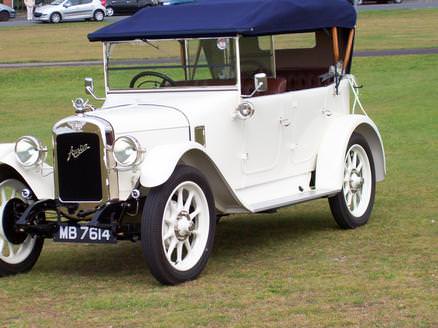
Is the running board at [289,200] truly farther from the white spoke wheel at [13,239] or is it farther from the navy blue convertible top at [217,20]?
the white spoke wheel at [13,239]

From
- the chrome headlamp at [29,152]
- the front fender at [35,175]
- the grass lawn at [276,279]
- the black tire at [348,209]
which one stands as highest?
the chrome headlamp at [29,152]

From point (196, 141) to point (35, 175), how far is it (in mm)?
1249

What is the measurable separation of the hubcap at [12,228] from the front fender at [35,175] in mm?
153

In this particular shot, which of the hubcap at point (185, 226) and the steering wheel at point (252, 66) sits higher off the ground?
the steering wheel at point (252, 66)

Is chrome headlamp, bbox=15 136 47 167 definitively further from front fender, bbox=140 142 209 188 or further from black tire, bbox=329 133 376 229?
black tire, bbox=329 133 376 229

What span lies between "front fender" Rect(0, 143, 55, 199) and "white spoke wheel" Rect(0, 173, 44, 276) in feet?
0.46

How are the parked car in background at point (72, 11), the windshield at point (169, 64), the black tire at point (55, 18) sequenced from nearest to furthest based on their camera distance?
the windshield at point (169, 64)
the parked car in background at point (72, 11)
the black tire at point (55, 18)

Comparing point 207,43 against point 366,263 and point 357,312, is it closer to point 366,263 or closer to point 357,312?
point 366,263

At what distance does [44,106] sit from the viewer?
22203 millimetres

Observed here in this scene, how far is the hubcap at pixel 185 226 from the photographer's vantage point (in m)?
7.28

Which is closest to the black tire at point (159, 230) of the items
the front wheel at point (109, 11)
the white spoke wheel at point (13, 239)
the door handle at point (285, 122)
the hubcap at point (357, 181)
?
the white spoke wheel at point (13, 239)

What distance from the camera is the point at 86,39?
41406 mm

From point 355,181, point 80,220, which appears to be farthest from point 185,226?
point 355,181

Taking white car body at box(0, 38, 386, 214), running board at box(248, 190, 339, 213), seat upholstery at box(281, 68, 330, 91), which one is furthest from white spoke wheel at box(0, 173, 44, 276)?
seat upholstery at box(281, 68, 330, 91)
